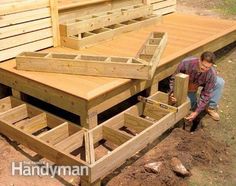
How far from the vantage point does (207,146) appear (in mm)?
5344

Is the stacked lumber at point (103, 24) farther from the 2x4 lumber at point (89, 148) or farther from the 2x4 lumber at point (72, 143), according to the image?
the 2x4 lumber at point (89, 148)

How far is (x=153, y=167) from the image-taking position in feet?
15.5

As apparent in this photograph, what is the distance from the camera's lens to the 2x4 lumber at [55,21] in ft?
22.2

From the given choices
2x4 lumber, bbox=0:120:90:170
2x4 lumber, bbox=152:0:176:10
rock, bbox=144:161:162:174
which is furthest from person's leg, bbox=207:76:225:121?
2x4 lumber, bbox=152:0:176:10

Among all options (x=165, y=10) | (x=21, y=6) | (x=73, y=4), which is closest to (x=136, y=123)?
(x=21, y=6)

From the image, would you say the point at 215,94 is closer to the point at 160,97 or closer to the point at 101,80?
the point at 160,97

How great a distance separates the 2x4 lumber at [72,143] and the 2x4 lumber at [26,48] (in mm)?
2223

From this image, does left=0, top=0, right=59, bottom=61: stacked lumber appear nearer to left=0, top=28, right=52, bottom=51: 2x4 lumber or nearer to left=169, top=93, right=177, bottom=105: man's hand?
left=0, top=28, right=52, bottom=51: 2x4 lumber

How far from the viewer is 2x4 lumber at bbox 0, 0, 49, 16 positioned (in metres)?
5.99

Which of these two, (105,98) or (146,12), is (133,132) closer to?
(105,98)

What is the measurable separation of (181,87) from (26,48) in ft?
9.59

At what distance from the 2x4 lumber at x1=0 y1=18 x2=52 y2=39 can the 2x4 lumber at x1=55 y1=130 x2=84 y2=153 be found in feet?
7.73

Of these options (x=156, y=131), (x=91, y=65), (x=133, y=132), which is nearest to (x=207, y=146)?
(x=156, y=131)

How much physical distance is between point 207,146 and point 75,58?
2397mm
